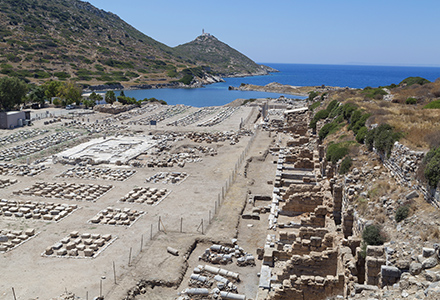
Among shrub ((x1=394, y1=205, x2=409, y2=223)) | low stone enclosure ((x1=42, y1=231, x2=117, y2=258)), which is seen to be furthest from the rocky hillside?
shrub ((x1=394, y1=205, x2=409, y2=223))

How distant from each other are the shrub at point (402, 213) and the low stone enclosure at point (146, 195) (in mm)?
16043

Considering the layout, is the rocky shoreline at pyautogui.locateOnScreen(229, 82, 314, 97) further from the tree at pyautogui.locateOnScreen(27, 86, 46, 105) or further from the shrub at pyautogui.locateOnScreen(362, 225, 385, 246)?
the shrub at pyautogui.locateOnScreen(362, 225, 385, 246)

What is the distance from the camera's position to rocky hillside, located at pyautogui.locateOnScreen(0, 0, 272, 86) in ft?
395

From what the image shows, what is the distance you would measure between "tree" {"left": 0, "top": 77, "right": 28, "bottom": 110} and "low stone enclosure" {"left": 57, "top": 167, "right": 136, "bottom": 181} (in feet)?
107

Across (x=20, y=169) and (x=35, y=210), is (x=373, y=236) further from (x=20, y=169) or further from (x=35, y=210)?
(x=20, y=169)

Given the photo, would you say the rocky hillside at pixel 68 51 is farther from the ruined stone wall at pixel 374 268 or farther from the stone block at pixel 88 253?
the ruined stone wall at pixel 374 268

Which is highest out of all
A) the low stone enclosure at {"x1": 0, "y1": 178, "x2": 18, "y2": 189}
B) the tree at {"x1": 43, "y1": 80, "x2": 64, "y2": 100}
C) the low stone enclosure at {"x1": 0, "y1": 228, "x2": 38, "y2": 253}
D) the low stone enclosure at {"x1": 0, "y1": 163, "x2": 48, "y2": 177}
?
the tree at {"x1": 43, "y1": 80, "x2": 64, "y2": 100}

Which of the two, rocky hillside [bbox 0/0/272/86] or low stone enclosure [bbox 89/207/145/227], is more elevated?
rocky hillside [bbox 0/0/272/86]

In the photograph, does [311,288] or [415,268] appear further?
[311,288]

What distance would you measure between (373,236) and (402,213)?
4.20 feet

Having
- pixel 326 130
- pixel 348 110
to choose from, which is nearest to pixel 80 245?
pixel 326 130

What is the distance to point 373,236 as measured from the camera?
41.0ft

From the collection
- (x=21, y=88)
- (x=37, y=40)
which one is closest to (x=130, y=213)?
(x=21, y=88)

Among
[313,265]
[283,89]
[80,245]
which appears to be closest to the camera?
[313,265]
